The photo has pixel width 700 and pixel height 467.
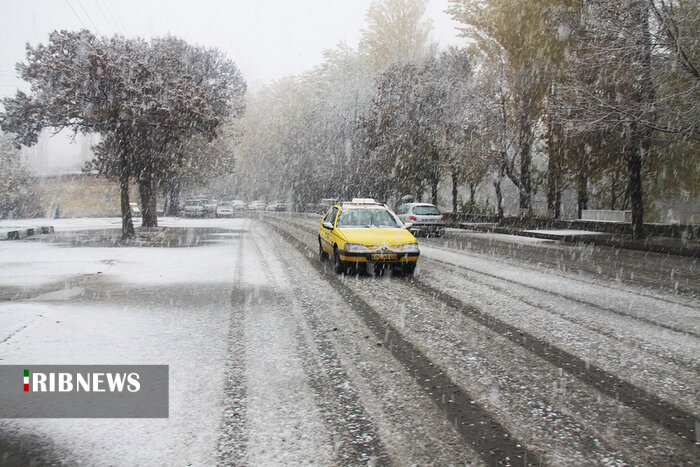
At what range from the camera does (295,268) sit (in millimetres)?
13461

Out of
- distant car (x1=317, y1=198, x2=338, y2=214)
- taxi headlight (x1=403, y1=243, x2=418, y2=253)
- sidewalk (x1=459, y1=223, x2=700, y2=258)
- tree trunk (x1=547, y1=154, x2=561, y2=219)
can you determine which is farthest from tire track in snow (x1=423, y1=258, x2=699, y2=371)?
distant car (x1=317, y1=198, x2=338, y2=214)

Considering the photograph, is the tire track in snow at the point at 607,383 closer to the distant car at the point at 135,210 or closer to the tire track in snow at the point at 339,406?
the tire track in snow at the point at 339,406

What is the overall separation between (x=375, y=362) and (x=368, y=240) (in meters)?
6.19

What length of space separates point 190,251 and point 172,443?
49.4ft

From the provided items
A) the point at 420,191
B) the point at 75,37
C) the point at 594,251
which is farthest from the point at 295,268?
the point at 420,191

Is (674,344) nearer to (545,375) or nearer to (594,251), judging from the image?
(545,375)

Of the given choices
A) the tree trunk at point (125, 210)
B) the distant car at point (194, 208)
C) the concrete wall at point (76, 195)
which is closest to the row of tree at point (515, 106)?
the distant car at point (194, 208)

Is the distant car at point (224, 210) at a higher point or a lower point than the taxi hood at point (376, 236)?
higher

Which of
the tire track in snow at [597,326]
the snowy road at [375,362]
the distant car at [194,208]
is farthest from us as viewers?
the distant car at [194,208]

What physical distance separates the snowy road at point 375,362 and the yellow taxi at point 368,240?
0.51 meters

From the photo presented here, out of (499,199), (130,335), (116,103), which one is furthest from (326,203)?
(130,335)

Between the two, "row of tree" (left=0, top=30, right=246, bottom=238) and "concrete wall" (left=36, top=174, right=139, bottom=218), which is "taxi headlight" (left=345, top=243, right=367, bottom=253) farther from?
"concrete wall" (left=36, top=174, right=139, bottom=218)

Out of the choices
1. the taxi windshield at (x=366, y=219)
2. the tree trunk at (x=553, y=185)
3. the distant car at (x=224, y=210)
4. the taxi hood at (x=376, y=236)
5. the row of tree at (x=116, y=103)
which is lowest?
the taxi hood at (x=376, y=236)

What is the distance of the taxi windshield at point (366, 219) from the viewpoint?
13.1 m
